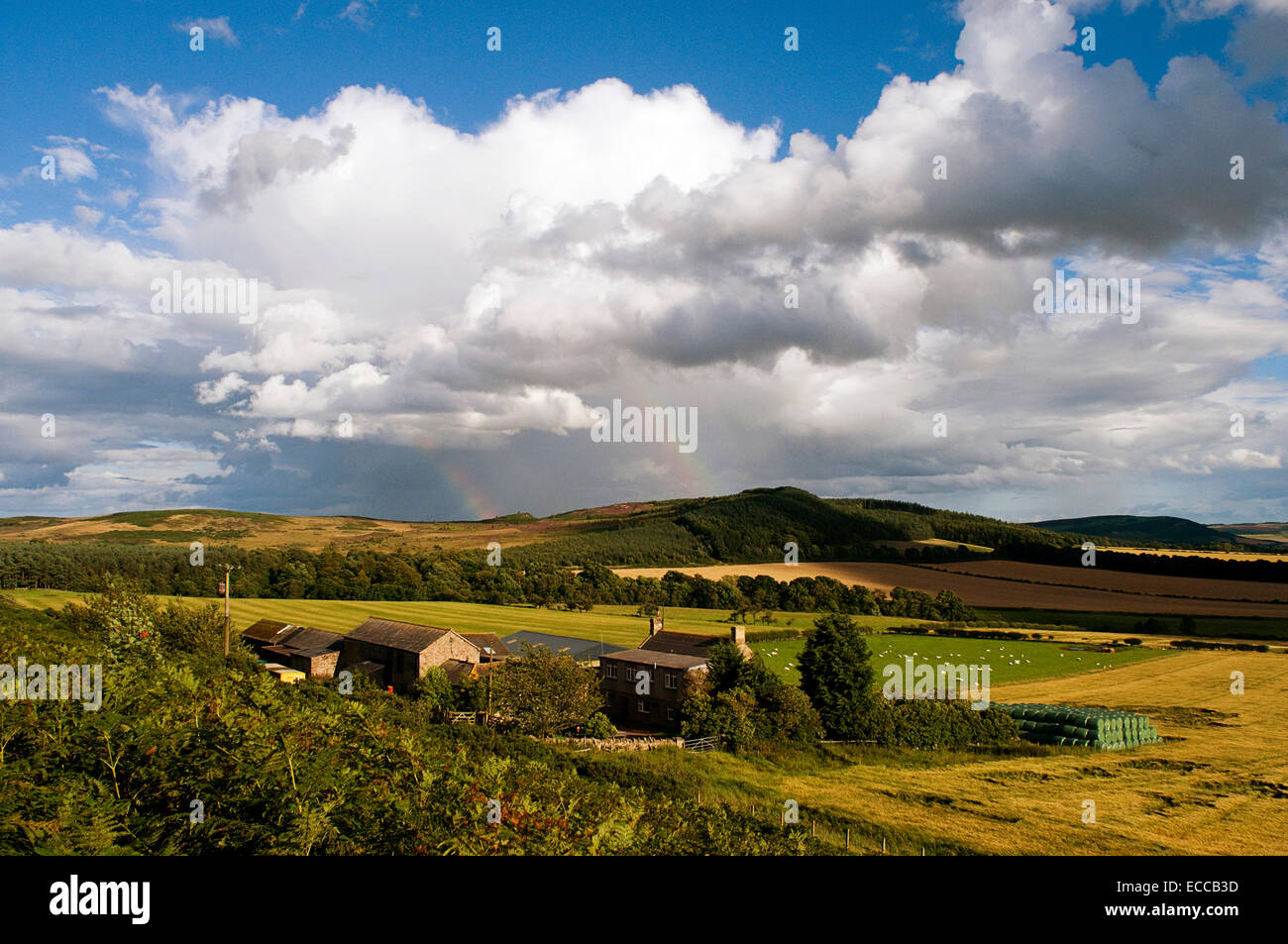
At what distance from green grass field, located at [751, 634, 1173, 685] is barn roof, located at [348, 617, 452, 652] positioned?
27654mm

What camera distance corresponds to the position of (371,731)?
15766 mm

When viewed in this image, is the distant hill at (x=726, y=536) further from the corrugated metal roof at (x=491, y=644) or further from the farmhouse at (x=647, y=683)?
the farmhouse at (x=647, y=683)

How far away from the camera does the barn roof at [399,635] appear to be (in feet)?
184

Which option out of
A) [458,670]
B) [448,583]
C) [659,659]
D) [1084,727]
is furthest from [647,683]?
[448,583]

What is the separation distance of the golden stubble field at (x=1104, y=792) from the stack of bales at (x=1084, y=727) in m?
1.08

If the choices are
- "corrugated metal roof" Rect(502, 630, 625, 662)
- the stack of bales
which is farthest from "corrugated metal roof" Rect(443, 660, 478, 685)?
the stack of bales

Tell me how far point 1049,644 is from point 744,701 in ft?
156

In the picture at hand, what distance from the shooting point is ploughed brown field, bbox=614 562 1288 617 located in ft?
260

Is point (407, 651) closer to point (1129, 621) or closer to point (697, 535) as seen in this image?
point (1129, 621)

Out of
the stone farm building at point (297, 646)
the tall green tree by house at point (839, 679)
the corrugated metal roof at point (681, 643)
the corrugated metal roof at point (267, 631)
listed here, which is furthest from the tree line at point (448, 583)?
the tall green tree by house at point (839, 679)

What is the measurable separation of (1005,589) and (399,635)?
7832 cm

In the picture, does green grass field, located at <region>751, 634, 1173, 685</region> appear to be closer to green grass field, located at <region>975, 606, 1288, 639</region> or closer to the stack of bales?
green grass field, located at <region>975, 606, 1288, 639</region>
